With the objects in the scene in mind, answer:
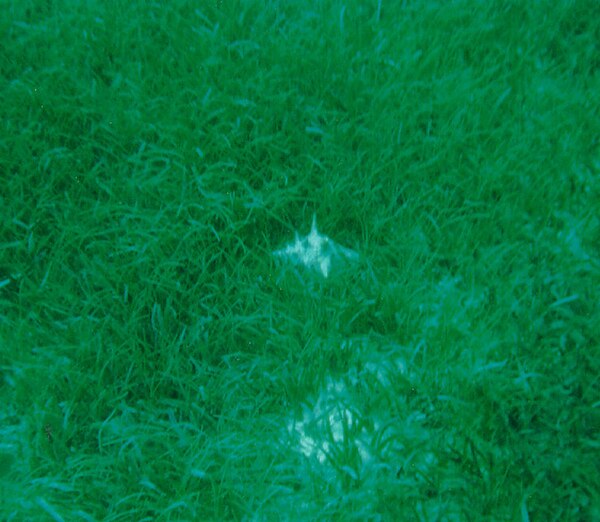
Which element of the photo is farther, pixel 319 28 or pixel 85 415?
pixel 319 28

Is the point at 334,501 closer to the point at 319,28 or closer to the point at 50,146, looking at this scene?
the point at 50,146

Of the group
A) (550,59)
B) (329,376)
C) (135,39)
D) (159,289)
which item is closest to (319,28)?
(135,39)

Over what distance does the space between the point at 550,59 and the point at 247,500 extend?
2.85 metres

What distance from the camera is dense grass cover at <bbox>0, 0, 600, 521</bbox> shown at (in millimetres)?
1774

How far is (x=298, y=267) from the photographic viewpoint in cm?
238

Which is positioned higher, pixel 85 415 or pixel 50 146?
pixel 50 146

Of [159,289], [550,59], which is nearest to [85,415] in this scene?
[159,289]

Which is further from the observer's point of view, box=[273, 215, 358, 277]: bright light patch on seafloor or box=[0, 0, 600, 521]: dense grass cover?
box=[273, 215, 358, 277]: bright light patch on seafloor

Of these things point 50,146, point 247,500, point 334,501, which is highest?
point 50,146

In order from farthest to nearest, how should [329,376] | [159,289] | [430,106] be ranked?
[430,106] < [159,289] < [329,376]

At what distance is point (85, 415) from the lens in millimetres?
1938

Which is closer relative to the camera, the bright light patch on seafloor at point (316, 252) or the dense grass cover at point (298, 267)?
the dense grass cover at point (298, 267)

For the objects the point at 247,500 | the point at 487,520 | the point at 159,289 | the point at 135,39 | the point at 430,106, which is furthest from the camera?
the point at 135,39

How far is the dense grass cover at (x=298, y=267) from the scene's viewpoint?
1.77m
